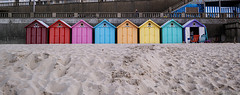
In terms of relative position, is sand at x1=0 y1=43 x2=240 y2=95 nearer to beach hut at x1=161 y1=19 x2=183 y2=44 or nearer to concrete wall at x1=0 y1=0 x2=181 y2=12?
beach hut at x1=161 y1=19 x2=183 y2=44

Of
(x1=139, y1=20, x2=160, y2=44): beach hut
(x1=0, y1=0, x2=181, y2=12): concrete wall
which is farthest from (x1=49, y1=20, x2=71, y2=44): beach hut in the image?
(x1=0, y1=0, x2=181, y2=12): concrete wall

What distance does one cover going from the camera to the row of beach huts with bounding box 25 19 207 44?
529 inches

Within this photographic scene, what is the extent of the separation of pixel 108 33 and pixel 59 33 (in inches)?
149

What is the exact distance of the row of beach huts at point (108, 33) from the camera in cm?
1345

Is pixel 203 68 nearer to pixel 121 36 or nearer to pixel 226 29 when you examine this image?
pixel 121 36

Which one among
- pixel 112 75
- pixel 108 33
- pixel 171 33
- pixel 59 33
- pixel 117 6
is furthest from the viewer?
pixel 117 6

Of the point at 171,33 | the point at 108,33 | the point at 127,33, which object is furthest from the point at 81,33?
the point at 171,33

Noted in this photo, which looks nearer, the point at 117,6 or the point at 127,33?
the point at 127,33

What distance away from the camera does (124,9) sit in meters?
22.3

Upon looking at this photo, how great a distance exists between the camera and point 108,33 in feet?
44.5

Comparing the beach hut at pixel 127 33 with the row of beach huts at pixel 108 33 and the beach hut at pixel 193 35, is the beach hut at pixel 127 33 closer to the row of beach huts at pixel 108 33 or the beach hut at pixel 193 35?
the row of beach huts at pixel 108 33

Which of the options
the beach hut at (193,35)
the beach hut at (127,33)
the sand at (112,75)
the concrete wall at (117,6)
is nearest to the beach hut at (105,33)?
the beach hut at (127,33)

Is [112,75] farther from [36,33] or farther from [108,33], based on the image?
[36,33]

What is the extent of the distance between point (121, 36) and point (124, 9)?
958cm
